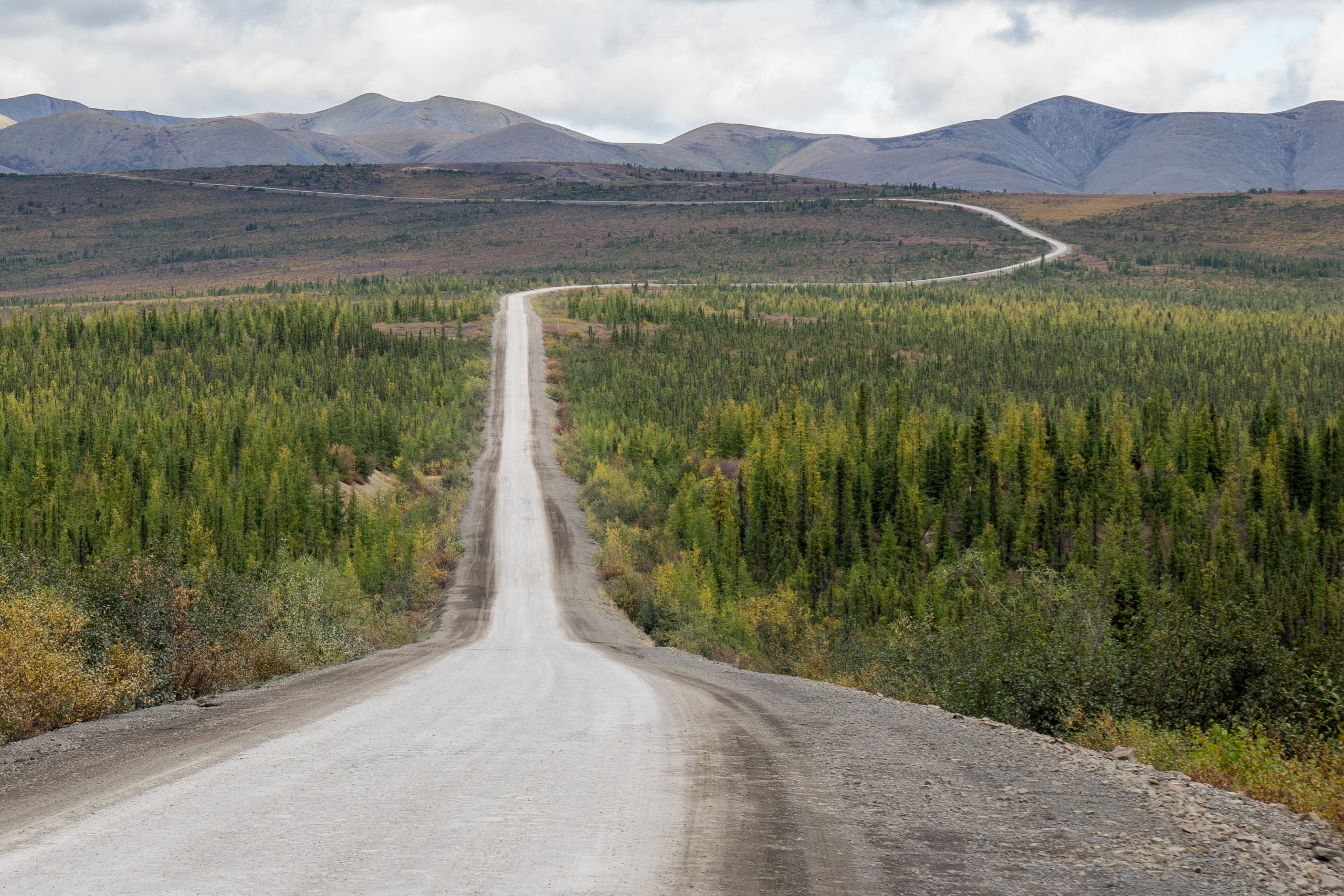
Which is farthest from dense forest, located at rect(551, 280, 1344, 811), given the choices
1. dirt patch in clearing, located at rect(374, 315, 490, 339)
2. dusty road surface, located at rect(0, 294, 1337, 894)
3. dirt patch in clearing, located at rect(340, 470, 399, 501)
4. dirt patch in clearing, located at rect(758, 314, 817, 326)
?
dirt patch in clearing, located at rect(340, 470, 399, 501)

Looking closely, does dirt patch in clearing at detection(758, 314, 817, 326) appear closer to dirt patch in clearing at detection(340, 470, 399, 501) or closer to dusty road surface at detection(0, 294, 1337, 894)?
dirt patch in clearing at detection(340, 470, 399, 501)

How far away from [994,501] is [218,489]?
46.7 meters

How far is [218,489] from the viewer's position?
59.5 meters

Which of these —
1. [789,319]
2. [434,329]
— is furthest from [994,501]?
[434,329]

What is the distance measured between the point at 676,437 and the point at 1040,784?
213 feet

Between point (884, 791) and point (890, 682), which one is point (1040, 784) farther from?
point (890, 682)

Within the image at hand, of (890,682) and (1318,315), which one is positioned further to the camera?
(1318,315)

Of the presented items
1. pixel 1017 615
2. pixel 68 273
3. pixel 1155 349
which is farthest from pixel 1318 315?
pixel 68 273

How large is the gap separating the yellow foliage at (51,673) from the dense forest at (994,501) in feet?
40.4

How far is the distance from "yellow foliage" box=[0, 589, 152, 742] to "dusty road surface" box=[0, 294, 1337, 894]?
405 mm

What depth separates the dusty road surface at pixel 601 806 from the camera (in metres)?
7.26

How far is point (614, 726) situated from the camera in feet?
43.8

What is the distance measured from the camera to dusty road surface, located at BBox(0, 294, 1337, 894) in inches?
286

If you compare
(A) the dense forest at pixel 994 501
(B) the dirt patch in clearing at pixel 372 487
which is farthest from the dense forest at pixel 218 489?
(A) the dense forest at pixel 994 501
